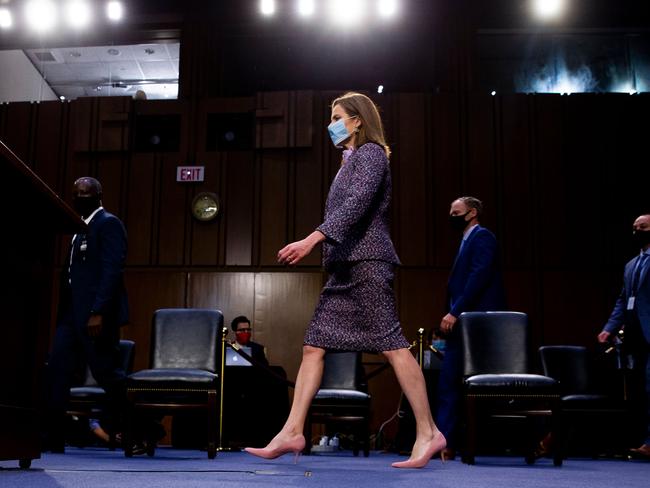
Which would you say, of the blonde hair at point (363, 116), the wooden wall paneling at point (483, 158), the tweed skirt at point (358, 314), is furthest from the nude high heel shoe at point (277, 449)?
the wooden wall paneling at point (483, 158)

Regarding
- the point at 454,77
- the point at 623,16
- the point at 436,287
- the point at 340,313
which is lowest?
the point at 340,313

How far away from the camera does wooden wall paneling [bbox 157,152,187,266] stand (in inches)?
316

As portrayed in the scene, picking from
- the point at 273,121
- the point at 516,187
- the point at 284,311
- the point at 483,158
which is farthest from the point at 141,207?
the point at 516,187

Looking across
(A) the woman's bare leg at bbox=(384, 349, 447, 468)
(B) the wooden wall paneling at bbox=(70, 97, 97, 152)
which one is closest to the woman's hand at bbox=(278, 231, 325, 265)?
(A) the woman's bare leg at bbox=(384, 349, 447, 468)

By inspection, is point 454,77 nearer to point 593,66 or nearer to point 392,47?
point 392,47

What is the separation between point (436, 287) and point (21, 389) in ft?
18.7

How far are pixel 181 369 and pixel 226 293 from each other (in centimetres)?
400

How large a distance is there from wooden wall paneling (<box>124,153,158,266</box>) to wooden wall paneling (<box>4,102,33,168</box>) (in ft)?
3.89

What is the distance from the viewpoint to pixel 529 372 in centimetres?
395

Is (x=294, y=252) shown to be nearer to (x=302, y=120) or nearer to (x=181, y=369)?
(x=181, y=369)

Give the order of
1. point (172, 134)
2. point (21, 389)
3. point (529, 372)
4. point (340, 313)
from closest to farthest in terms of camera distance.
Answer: point (21, 389) < point (340, 313) < point (529, 372) < point (172, 134)

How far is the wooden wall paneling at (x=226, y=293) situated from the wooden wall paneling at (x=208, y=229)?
0.17m

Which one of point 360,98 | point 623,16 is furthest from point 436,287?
point 360,98

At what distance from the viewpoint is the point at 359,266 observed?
2.76m
